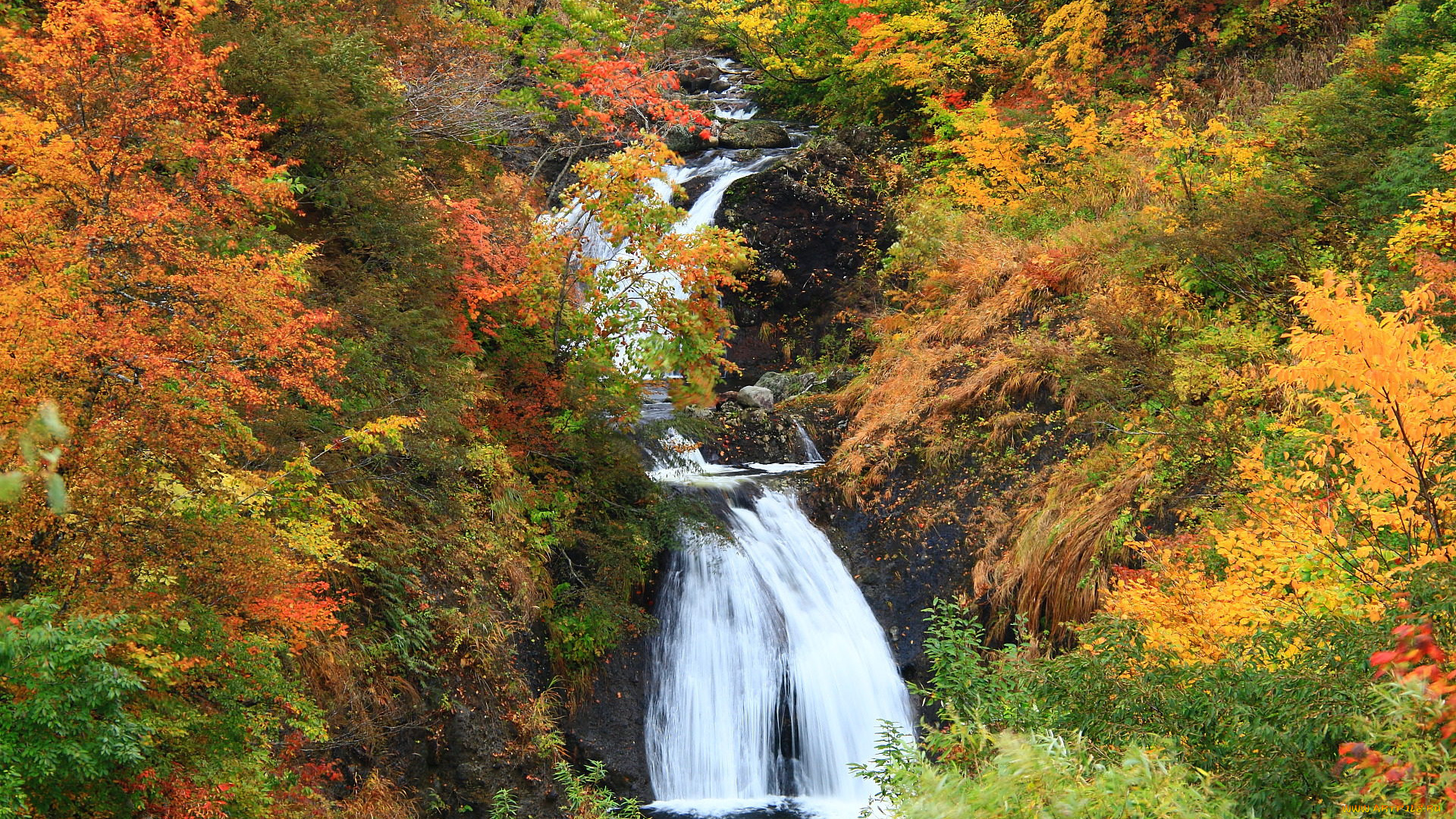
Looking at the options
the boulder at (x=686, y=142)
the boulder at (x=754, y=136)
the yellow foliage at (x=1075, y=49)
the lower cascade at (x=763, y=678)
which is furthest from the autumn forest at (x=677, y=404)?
the boulder at (x=686, y=142)

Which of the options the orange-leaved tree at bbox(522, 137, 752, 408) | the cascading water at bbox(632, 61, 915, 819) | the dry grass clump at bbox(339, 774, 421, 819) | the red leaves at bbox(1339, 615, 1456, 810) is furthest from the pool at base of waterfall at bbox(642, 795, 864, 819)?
the red leaves at bbox(1339, 615, 1456, 810)

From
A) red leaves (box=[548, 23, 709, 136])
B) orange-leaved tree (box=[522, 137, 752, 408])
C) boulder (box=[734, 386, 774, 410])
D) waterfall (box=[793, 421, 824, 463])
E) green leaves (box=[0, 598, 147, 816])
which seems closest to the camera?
green leaves (box=[0, 598, 147, 816])

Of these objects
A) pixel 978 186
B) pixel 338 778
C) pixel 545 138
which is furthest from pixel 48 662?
pixel 545 138

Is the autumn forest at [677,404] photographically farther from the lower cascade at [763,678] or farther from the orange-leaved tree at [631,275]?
the lower cascade at [763,678]

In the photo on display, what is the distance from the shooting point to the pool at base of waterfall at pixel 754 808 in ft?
31.5

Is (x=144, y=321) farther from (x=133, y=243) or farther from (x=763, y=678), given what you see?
(x=763, y=678)

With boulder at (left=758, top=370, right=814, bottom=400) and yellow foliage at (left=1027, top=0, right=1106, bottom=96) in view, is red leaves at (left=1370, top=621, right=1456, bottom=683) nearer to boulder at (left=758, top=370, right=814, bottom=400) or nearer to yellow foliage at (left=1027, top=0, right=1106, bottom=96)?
boulder at (left=758, top=370, right=814, bottom=400)

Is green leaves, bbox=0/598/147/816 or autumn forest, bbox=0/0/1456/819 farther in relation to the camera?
autumn forest, bbox=0/0/1456/819

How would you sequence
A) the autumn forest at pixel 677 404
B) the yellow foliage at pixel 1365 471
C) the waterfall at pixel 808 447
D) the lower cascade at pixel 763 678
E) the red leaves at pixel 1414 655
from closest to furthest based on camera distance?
the red leaves at pixel 1414 655, the autumn forest at pixel 677 404, the yellow foliage at pixel 1365 471, the lower cascade at pixel 763 678, the waterfall at pixel 808 447

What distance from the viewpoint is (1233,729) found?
3.85 meters

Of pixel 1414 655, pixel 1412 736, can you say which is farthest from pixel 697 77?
pixel 1412 736

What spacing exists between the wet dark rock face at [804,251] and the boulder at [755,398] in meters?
1.73

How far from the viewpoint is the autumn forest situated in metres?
4.13

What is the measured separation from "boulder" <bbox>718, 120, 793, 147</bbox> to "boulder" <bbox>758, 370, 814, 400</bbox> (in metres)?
7.10
